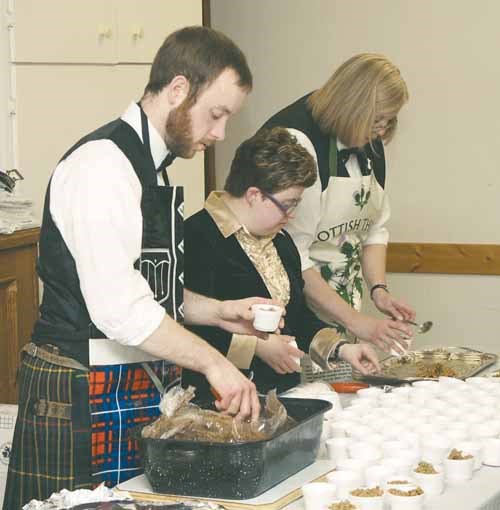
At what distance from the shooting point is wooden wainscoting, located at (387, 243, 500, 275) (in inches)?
185

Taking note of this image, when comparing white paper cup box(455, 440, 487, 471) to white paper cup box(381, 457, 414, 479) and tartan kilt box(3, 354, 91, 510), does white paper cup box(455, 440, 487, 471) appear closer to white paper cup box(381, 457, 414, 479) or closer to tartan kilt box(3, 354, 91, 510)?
white paper cup box(381, 457, 414, 479)

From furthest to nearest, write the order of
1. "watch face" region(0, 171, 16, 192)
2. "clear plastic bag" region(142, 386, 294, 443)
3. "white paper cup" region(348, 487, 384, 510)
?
1. "watch face" region(0, 171, 16, 192)
2. "clear plastic bag" region(142, 386, 294, 443)
3. "white paper cup" region(348, 487, 384, 510)

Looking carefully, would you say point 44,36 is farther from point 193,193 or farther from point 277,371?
point 277,371

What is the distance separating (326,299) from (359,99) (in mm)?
567

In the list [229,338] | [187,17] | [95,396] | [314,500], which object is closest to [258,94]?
[187,17]

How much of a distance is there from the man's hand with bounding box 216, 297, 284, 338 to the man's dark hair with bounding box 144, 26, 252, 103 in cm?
50

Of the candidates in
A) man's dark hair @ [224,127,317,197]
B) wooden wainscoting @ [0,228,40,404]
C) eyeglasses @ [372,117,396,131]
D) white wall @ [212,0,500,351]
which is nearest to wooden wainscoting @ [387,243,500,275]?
white wall @ [212,0,500,351]

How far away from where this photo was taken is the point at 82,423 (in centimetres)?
215

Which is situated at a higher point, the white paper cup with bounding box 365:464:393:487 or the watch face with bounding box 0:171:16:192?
the watch face with bounding box 0:171:16:192

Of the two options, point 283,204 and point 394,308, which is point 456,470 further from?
point 394,308

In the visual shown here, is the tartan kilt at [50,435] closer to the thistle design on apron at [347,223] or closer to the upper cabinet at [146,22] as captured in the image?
the thistle design on apron at [347,223]

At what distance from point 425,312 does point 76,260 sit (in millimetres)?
3085

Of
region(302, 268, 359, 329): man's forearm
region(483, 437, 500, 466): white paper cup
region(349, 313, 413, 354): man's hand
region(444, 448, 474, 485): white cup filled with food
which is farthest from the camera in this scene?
region(302, 268, 359, 329): man's forearm

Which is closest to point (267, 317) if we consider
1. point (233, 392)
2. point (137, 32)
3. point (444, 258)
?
point (233, 392)
